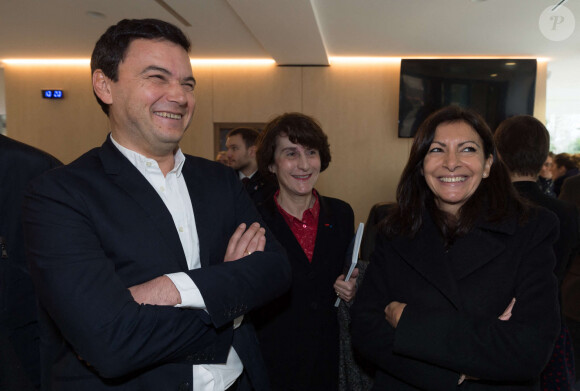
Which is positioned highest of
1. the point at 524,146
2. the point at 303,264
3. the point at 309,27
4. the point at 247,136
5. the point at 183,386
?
the point at 309,27

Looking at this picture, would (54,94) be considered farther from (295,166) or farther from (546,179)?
(546,179)

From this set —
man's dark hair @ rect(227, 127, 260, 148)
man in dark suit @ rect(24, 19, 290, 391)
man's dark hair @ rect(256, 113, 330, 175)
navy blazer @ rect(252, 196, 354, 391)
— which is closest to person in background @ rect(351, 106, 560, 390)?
navy blazer @ rect(252, 196, 354, 391)

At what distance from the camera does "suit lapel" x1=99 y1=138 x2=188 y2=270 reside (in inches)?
47.4

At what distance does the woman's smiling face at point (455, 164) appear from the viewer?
153cm

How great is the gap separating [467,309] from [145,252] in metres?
1.05

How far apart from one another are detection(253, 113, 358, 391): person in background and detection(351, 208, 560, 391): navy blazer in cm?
31

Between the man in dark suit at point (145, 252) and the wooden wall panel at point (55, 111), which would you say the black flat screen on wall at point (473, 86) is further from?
the man in dark suit at point (145, 252)

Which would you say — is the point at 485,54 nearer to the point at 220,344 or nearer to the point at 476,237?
the point at 476,237

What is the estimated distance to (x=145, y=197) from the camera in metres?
1.21

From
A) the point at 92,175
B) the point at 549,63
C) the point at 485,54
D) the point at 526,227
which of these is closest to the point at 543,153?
the point at 526,227

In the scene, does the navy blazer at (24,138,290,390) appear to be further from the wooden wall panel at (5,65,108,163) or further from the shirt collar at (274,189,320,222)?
the wooden wall panel at (5,65,108,163)

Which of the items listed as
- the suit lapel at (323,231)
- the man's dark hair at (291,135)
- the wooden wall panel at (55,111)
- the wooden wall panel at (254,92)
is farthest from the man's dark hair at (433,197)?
the wooden wall panel at (55,111)

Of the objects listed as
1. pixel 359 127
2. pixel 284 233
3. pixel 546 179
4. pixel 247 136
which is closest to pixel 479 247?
pixel 284 233

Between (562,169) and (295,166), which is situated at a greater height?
(295,166)
